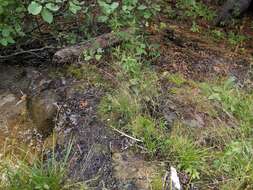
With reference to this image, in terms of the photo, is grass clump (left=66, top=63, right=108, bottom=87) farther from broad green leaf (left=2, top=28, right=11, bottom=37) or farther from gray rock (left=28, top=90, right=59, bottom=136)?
broad green leaf (left=2, top=28, right=11, bottom=37)

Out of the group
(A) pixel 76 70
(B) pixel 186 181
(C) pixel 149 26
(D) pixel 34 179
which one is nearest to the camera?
(D) pixel 34 179

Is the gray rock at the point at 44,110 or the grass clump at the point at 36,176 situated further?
the gray rock at the point at 44,110

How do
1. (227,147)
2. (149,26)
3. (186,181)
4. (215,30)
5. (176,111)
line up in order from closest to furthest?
(186,181) → (227,147) → (176,111) → (149,26) → (215,30)

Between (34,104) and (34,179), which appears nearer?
(34,179)

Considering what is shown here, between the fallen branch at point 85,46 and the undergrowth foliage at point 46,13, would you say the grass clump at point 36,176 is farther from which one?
the fallen branch at point 85,46

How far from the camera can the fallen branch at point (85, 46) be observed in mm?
3699

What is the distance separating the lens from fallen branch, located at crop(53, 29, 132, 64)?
12.1 ft

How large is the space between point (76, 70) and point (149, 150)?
1133 mm

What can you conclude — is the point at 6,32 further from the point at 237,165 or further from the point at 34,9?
the point at 237,165

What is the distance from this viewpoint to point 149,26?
15.2 feet

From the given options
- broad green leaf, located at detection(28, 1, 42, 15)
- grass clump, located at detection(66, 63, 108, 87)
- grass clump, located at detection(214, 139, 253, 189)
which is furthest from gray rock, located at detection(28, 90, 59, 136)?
grass clump, located at detection(214, 139, 253, 189)

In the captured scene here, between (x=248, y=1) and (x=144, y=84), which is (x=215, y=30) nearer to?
(x=248, y=1)

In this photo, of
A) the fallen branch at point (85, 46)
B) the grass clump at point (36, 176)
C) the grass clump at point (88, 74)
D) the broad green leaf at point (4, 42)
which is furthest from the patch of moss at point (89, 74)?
the grass clump at point (36, 176)

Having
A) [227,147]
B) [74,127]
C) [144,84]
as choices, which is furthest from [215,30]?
[74,127]
